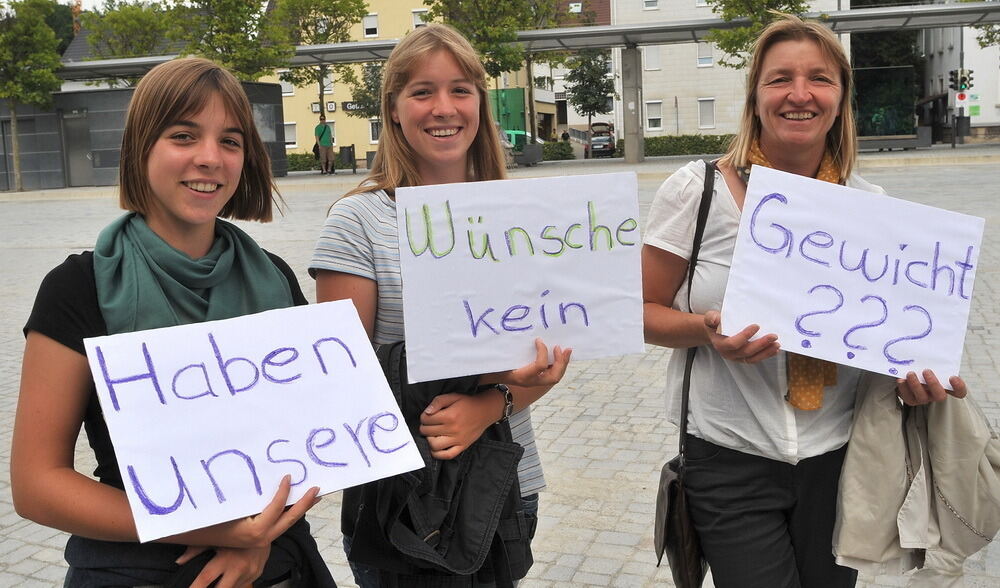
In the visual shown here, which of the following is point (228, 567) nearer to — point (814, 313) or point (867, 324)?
point (814, 313)

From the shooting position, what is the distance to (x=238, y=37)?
31922mm

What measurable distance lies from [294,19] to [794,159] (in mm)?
43298

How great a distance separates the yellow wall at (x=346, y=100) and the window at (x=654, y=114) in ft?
50.4

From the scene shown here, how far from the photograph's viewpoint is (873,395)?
2348mm

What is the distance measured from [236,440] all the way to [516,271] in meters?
0.71

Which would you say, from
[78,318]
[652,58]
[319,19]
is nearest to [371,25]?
[319,19]

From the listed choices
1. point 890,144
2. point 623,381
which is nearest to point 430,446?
point 623,381

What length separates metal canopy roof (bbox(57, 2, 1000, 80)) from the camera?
27078 millimetres

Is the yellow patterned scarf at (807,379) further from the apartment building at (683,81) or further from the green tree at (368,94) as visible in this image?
the apartment building at (683,81)

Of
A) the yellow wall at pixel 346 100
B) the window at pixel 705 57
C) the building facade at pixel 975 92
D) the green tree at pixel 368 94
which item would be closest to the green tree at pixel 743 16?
the building facade at pixel 975 92

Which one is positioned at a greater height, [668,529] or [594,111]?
[594,111]

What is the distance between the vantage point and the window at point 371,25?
59.8 metres

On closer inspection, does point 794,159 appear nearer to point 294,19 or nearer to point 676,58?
point 294,19

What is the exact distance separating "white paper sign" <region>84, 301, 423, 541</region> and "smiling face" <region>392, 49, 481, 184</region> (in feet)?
1.71
